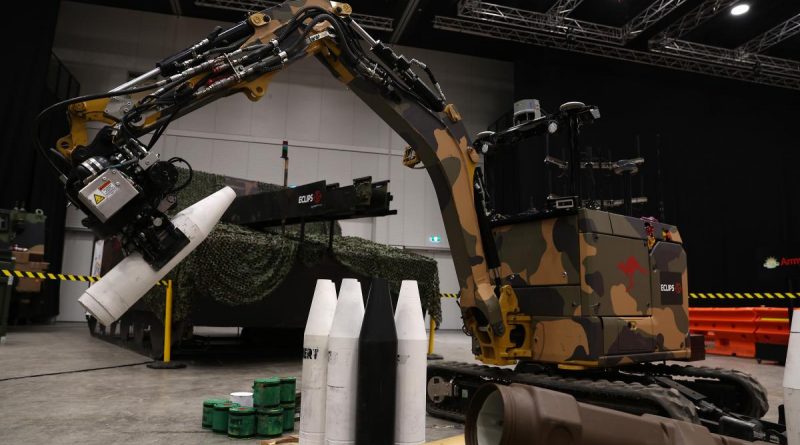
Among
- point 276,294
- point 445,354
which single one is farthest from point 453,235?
point 445,354

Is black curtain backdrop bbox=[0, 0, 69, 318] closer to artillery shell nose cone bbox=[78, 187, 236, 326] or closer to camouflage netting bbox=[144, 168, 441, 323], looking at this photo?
camouflage netting bbox=[144, 168, 441, 323]

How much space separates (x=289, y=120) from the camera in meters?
16.4

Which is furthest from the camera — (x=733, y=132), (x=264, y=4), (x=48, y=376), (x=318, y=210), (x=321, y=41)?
(x=733, y=132)

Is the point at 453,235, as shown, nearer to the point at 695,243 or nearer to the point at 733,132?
the point at 695,243

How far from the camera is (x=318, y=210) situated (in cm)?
632

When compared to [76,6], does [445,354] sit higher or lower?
lower

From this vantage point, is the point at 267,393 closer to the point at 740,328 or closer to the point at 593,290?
the point at 593,290

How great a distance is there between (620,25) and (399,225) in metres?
Answer: 8.17

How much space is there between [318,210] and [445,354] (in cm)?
449

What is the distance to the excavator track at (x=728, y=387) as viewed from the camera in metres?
4.56

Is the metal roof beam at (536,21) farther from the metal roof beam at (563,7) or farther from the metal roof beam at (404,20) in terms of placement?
the metal roof beam at (404,20)

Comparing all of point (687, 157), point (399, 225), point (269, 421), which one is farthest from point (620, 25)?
point (269, 421)

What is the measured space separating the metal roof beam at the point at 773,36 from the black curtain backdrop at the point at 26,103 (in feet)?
58.7

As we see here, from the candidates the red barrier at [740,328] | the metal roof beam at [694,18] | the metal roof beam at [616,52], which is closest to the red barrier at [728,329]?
the red barrier at [740,328]
